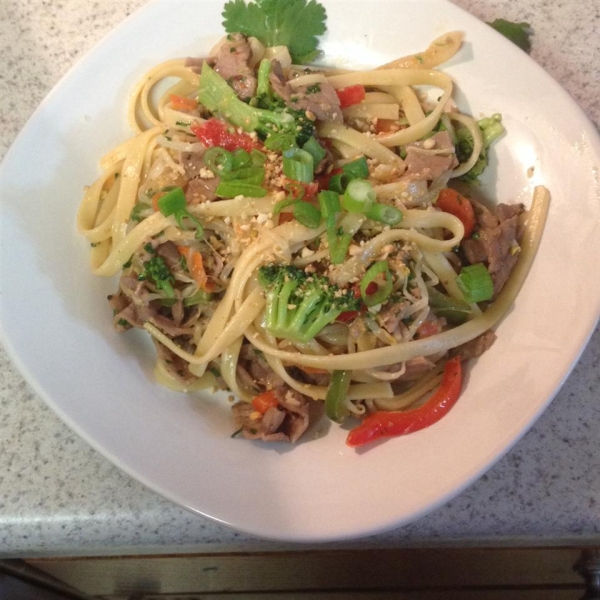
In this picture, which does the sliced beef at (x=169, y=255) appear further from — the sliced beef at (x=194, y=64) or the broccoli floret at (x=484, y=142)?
the broccoli floret at (x=484, y=142)

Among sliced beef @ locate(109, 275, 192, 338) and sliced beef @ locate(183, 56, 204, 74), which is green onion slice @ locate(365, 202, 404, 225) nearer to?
sliced beef @ locate(109, 275, 192, 338)

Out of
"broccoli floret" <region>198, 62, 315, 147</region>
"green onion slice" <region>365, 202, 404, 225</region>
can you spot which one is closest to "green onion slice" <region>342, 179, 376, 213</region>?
"green onion slice" <region>365, 202, 404, 225</region>

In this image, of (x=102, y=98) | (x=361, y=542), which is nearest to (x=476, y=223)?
(x=361, y=542)

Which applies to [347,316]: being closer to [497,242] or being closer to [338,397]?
[338,397]

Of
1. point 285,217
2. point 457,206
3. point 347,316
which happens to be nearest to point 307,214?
point 285,217

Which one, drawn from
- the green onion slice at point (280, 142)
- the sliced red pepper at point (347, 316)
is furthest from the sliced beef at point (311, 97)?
the sliced red pepper at point (347, 316)
